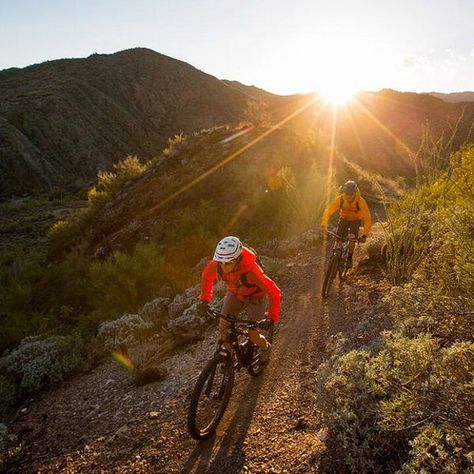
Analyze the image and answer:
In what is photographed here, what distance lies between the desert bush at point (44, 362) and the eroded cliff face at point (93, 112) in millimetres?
44544

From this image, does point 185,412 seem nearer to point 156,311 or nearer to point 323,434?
point 323,434

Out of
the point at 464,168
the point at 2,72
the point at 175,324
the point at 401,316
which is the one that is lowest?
the point at 175,324

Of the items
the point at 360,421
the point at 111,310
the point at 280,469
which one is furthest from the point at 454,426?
the point at 111,310

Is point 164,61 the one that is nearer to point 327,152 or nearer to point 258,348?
point 327,152

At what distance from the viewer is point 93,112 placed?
6662 centimetres

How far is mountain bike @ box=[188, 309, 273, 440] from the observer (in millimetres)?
4867

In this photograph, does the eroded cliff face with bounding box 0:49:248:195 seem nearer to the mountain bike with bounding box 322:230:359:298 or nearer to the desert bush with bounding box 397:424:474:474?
the mountain bike with bounding box 322:230:359:298

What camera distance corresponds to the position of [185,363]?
24.9 feet

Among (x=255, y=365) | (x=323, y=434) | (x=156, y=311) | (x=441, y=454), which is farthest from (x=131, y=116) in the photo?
(x=441, y=454)

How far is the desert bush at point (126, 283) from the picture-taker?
11922 millimetres

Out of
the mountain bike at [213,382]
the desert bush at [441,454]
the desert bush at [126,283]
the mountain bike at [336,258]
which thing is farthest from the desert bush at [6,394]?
the desert bush at [441,454]

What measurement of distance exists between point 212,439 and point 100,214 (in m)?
17.1

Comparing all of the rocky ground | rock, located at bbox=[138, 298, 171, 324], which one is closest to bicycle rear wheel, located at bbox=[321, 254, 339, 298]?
the rocky ground

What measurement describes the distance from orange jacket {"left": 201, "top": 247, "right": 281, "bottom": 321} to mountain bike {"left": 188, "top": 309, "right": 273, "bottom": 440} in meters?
0.34
